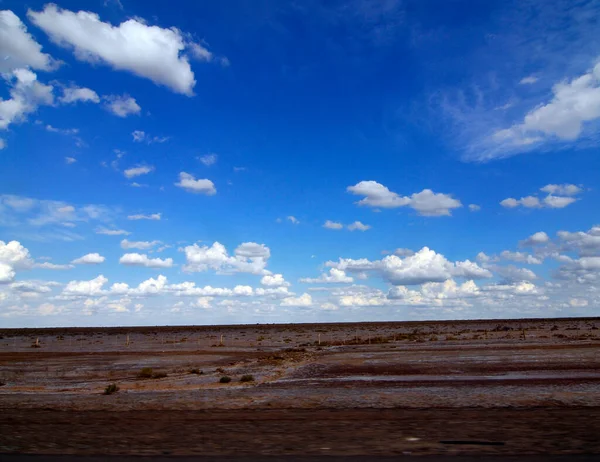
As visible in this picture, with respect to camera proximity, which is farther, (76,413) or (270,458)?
(76,413)

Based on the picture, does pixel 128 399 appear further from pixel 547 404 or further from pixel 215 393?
pixel 547 404

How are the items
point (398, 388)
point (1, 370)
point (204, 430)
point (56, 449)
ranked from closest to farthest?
point (56, 449) → point (204, 430) → point (398, 388) → point (1, 370)

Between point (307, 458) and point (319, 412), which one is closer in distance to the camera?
point (307, 458)

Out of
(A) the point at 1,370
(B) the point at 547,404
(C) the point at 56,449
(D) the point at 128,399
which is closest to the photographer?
(C) the point at 56,449

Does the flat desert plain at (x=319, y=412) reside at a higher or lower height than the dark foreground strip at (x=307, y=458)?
lower

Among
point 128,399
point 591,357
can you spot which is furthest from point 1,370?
point 591,357

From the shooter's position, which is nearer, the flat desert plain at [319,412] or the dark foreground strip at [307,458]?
the dark foreground strip at [307,458]

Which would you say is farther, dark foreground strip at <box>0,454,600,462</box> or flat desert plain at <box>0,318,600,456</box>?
flat desert plain at <box>0,318,600,456</box>

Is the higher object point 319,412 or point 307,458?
point 307,458

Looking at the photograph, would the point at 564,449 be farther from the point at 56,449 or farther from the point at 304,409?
the point at 56,449

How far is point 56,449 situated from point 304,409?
7.18 m

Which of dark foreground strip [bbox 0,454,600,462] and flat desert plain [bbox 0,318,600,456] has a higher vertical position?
dark foreground strip [bbox 0,454,600,462]

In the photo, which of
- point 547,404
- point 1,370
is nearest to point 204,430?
point 547,404

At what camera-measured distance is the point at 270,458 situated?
9.44 m
